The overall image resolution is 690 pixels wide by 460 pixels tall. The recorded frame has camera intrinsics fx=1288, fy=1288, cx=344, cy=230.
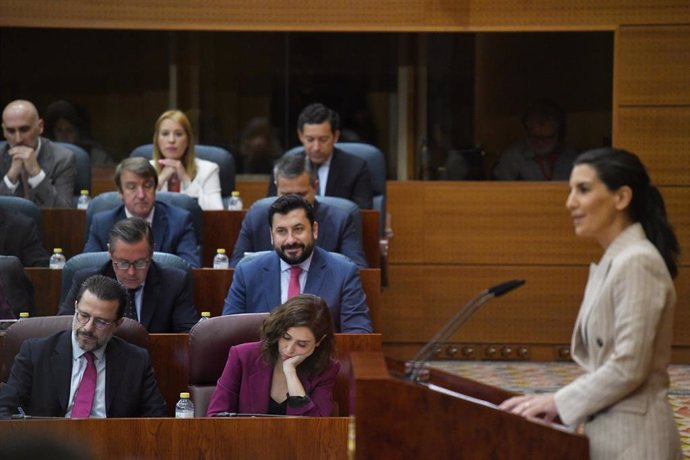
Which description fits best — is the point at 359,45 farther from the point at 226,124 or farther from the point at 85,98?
the point at 85,98

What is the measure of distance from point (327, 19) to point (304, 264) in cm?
318

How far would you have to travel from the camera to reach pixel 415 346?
8898 millimetres

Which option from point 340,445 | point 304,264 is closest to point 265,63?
point 304,264

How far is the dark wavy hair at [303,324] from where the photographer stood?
186 inches

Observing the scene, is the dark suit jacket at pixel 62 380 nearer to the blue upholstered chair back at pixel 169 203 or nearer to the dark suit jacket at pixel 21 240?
the dark suit jacket at pixel 21 240

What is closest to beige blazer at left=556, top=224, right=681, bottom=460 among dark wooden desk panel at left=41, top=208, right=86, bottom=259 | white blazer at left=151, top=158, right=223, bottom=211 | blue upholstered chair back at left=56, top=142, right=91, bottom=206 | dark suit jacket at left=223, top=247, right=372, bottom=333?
dark suit jacket at left=223, top=247, right=372, bottom=333

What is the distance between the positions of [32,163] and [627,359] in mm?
5637

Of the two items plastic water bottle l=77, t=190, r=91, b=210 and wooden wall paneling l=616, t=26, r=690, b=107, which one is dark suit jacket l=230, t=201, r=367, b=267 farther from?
wooden wall paneling l=616, t=26, r=690, b=107

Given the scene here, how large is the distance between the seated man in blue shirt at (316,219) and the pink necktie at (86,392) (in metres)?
2.12

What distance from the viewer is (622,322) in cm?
289

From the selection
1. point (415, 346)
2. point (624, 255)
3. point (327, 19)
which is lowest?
point (415, 346)

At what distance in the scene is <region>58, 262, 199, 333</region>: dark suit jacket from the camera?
6027mm

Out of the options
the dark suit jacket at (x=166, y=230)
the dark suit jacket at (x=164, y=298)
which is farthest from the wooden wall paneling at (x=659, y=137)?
the dark suit jacket at (x=164, y=298)

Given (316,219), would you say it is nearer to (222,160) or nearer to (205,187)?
(205,187)
